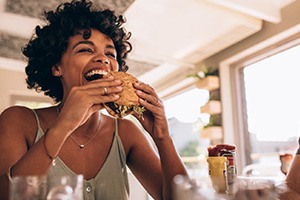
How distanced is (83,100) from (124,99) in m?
0.23

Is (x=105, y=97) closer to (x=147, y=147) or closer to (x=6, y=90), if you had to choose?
(x=147, y=147)

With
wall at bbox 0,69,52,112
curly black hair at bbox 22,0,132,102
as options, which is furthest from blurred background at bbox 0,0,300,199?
curly black hair at bbox 22,0,132,102

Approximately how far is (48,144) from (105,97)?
0.93 feet

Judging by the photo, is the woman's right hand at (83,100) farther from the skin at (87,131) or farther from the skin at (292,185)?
the skin at (292,185)

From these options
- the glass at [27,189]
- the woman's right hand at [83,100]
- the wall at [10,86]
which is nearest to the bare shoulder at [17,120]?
the woman's right hand at [83,100]

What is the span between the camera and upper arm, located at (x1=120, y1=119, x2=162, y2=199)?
1548 mm

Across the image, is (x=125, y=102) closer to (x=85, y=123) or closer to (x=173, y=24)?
(x=85, y=123)

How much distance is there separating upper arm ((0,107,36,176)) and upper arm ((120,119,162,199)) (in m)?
0.45

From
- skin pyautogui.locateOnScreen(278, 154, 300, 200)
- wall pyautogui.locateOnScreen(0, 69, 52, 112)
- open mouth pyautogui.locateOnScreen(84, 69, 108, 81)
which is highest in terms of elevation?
wall pyautogui.locateOnScreen(0, 69, 52, 112)

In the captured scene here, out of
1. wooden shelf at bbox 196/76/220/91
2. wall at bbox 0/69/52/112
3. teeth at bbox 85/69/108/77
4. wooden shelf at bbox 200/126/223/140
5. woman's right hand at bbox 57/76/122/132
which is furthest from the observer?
wall at bbox 0/69/52/112

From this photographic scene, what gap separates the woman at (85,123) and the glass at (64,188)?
0.39 metres

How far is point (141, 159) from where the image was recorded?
5.28 feet

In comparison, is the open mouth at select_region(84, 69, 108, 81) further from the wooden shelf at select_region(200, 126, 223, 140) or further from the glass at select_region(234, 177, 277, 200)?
the wooden shelf at select_region(200, 126, 223, 140)

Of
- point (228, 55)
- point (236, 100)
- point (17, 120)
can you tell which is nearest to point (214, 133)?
point (236, 100)
